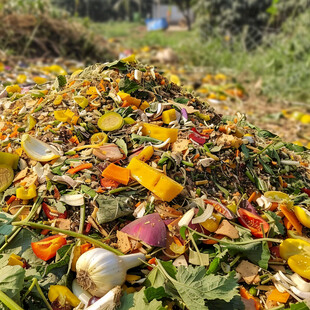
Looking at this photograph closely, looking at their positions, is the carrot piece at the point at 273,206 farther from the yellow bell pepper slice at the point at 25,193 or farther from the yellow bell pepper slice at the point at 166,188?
the yellow bell pepper slice at the point at 25,193

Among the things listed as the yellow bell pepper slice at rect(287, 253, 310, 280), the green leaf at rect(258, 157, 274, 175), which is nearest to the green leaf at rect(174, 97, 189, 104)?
the green leaf at rect(258, 157, 274, 175)

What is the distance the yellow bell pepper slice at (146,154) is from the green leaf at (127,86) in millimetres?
478

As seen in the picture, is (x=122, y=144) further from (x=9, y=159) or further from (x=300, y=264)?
(x=300, y=264)

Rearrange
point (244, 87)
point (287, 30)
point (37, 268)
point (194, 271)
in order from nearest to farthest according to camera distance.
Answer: point (194, 271)
point (37, 268)
point (244, 87)
point (287, 30)

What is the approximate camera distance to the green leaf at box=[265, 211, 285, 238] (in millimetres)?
1785

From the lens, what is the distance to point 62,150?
2.01 meters

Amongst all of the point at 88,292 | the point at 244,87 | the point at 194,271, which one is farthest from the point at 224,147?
the point at 244,87

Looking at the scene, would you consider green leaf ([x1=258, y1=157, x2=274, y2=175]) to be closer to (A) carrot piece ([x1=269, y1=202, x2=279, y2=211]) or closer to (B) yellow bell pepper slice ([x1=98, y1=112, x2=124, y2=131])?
(A) carrot piece ([x1=269, y1=202, x2=279, y2=211])

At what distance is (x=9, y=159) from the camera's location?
197cm

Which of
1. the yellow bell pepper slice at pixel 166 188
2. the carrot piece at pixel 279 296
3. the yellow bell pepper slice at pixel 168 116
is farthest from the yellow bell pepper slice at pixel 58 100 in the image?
the carrot piece at pixel 279 296

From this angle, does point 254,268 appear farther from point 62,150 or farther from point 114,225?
point 62,150

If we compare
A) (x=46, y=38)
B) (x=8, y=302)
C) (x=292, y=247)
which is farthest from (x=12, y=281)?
(x=46, y=38)

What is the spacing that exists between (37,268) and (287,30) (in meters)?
8.08

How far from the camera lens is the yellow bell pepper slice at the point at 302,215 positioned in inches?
72.9
